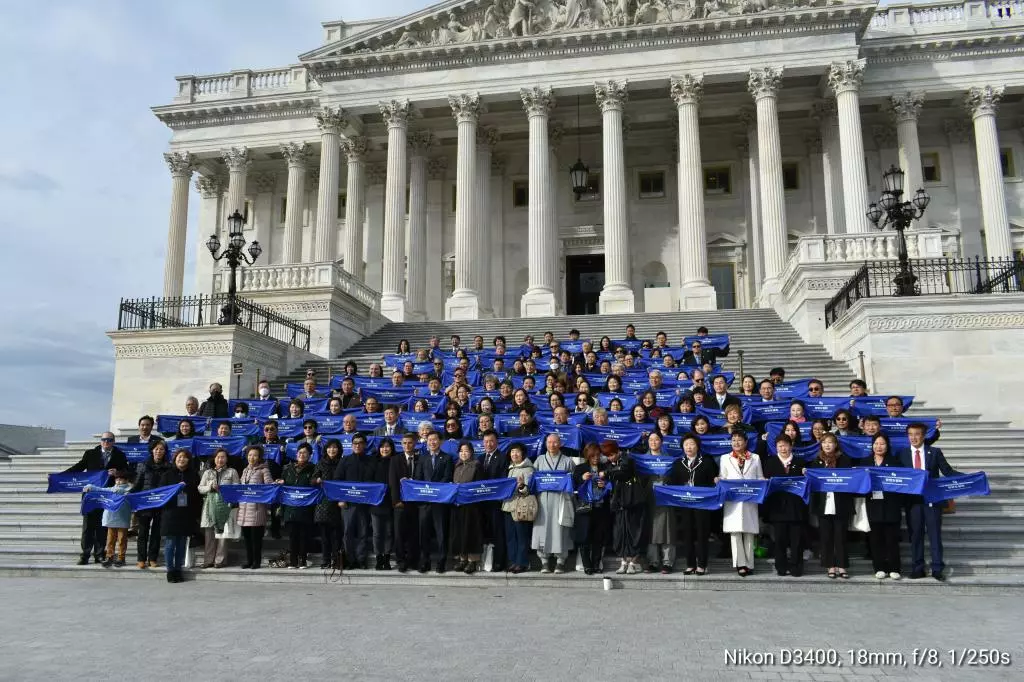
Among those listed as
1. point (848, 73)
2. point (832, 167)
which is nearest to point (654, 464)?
point (848, 73)

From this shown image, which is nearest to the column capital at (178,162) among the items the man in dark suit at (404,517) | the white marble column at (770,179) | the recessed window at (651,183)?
the recessed window at (651,183)

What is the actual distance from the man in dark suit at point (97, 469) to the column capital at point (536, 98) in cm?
2393

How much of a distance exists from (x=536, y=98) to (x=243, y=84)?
1686 cm

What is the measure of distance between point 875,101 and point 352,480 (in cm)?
3162

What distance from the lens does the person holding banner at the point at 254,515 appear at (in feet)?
35.6

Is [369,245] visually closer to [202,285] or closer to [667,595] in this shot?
A: [202,285]

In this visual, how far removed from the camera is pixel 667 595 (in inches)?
367

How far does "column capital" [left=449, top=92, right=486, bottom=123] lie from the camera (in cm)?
3309

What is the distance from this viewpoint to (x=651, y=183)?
38906 millimetres

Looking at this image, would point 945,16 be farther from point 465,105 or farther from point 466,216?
point 466,216

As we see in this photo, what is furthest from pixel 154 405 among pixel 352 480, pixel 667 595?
pixel 667 595

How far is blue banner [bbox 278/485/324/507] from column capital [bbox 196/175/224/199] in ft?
117

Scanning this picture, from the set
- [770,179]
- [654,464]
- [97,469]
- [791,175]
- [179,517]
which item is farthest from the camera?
[791,175]

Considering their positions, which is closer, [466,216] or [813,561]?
[813,561]
